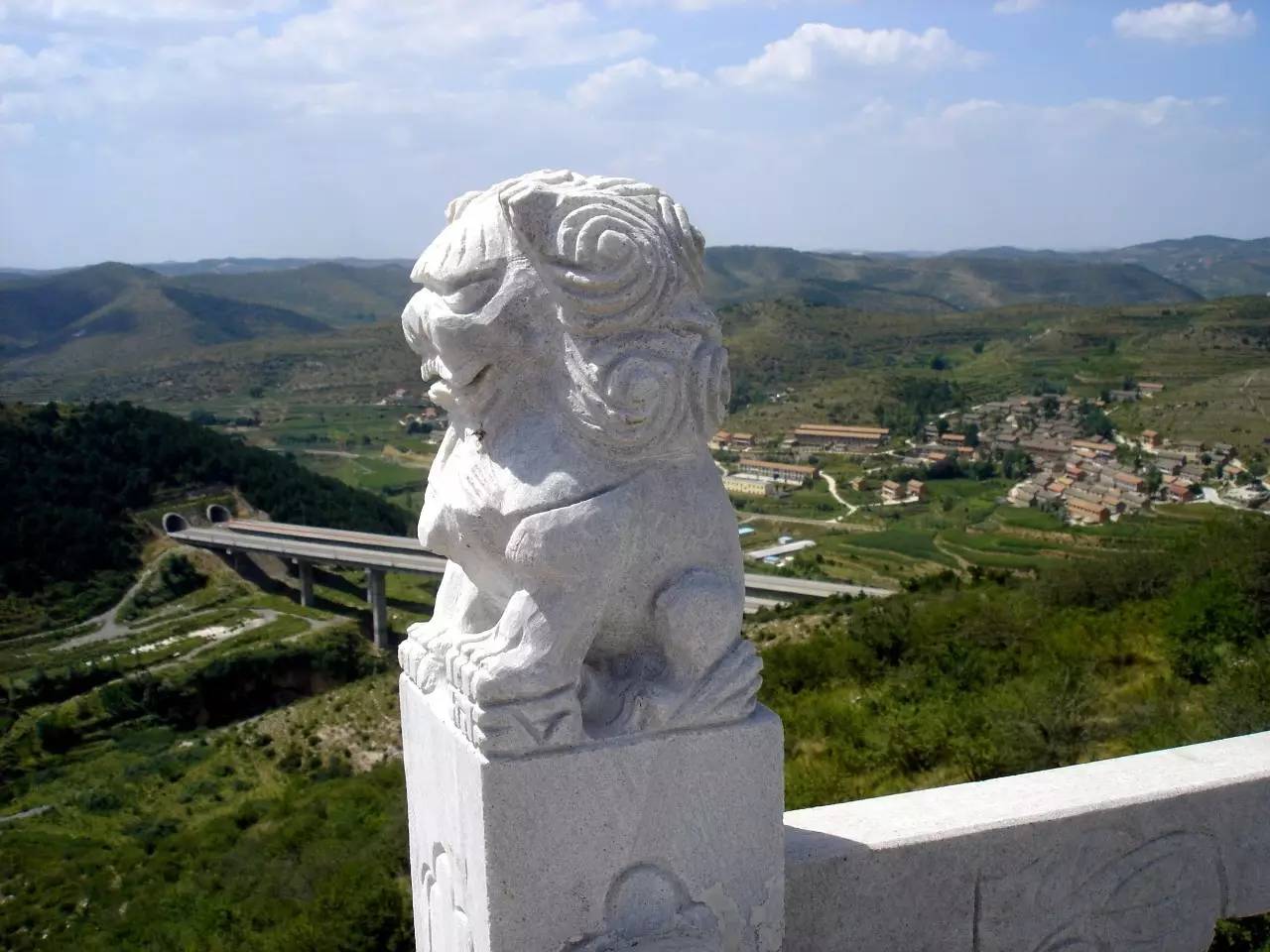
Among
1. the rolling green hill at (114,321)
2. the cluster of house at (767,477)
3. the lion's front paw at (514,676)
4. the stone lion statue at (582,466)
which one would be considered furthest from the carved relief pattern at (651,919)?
the rolling green hill at (114,321)

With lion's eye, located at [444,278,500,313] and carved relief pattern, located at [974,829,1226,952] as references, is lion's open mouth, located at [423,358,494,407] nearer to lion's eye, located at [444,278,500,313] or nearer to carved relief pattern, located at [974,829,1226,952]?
lion's eye, located at [444,278,500,313]

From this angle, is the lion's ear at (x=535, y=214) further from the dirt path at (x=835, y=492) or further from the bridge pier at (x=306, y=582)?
the dirt path at (x=835, y=492)

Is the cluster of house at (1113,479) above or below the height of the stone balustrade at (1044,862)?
below

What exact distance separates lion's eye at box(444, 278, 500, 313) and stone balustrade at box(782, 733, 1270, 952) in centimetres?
221

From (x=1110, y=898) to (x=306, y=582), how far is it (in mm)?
51770

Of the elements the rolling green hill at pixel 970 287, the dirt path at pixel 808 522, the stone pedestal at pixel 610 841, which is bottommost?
the dirt path at pixel 808 522

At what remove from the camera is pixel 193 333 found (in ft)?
484

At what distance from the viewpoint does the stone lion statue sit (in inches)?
121

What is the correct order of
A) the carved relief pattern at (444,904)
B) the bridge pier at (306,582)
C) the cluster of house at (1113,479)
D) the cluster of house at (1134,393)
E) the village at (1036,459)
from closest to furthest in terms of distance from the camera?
1. the carved relief pattern at (444,904)
2. the cluster of house at (1113,479)
3. the village at (1036,459)
4. the bridge pier at (306,582)
5. the cluster of house at (1134,393)

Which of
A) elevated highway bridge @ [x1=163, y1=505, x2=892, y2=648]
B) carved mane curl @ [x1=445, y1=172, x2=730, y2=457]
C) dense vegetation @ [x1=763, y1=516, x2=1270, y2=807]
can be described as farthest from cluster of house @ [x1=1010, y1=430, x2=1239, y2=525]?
carved mane curl @ [x1=445, y1=172, x2=730, y2=457]

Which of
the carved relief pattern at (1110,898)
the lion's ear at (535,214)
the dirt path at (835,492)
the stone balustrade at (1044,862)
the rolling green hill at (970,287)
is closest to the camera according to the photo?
the lion's ear at (535,214)

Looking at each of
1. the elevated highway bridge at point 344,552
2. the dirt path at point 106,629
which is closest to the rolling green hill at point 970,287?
the elevated highway bridge at point 344,552

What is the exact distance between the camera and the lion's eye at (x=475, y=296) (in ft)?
10.4

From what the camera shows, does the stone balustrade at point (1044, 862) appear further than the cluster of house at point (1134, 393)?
No
